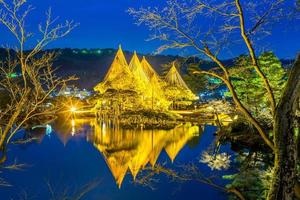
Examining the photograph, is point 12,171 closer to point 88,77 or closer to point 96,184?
point 96,184

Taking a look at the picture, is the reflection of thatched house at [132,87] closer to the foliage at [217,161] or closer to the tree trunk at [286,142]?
the foliage at [217,161]

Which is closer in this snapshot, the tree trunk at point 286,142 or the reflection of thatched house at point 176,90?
the tree trunk at point 286,142

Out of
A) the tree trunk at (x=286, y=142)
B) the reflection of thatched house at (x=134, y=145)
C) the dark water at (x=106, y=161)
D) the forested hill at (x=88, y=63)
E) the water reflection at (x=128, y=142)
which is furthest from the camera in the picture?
the forested hill at (x=88, y=63)

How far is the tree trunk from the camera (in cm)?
316

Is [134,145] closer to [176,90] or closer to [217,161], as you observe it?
[217,161]

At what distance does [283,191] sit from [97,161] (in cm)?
951

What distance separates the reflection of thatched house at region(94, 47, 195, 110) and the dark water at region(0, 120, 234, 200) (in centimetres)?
241

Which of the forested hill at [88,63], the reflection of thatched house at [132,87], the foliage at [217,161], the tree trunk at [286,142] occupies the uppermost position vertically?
the forested hill at [88,63]

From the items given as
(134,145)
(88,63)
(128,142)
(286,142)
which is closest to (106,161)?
(134,145)

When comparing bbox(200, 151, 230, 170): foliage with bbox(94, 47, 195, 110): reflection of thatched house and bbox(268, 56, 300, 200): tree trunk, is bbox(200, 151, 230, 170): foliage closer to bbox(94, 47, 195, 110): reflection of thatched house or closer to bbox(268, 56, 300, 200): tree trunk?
bbox(268, 56, 300, 200): tree trunk

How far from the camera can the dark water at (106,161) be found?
355 inches

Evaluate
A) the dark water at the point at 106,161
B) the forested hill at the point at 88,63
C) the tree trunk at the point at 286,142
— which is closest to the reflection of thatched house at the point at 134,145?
the dark water at the point at 106,161

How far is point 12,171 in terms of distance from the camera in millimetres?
10469

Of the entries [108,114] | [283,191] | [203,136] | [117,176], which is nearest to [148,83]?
[108,114]
